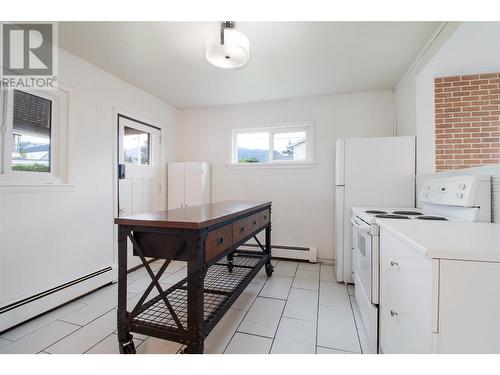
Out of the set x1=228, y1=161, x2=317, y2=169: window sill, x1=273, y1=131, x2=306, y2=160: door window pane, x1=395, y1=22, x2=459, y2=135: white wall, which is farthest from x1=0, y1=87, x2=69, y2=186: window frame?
x1=395, y1=22, x2=459, y2=135: white wall

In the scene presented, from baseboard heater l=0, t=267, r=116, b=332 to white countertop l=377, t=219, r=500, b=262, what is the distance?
9.37ft

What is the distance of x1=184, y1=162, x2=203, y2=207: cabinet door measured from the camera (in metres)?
3.59

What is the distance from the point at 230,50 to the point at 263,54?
79 cm

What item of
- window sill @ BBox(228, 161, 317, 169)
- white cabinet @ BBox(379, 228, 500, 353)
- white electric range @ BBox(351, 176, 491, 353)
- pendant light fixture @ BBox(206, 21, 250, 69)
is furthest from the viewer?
window sill @ BBox(228, 161, 317, 169)

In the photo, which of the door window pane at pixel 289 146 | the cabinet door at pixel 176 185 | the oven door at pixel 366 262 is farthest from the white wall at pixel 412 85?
the cabinet door at pixel 176 185

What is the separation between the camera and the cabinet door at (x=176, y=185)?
12.0 ft

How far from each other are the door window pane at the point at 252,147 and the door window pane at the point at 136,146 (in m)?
1.46

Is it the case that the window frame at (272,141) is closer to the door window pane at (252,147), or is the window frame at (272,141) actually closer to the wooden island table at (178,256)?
the door window pane at (252,147)

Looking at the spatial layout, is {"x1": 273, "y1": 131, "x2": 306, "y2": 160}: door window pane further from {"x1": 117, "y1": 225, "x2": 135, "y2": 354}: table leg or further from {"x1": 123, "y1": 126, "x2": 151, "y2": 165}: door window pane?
{"x1": 117, "y1": 225, "x2": 135, "y2": 354}: table leg

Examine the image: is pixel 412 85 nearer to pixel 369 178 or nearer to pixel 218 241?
pixel 369 178

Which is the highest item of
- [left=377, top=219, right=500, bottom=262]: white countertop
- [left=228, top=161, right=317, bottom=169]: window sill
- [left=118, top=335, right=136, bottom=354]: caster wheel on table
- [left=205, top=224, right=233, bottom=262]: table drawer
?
[left=228, top=161, right=317, bottom=169]: window sill

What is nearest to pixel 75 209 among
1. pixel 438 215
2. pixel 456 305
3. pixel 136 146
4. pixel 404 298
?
pixel 136 146
